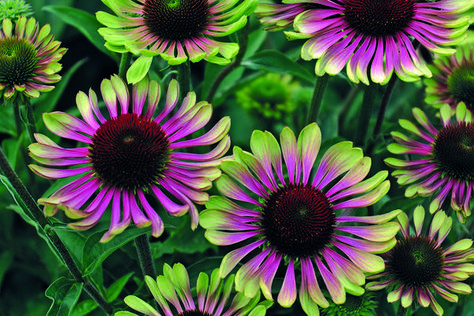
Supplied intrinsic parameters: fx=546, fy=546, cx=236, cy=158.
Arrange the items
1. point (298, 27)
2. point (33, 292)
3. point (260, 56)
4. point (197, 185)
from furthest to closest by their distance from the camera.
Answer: point (33, 292) < point (260, 56) < point (298, 27) < point (197, 185)

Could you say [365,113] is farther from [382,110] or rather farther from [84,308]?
[84,308]

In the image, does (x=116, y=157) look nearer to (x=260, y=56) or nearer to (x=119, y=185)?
(x=119, y=185)

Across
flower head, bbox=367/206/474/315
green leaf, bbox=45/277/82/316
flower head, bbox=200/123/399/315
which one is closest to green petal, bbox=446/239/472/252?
flower head, bbox=367/206/474/315

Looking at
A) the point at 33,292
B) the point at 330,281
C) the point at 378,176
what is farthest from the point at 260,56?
the point at 33,292

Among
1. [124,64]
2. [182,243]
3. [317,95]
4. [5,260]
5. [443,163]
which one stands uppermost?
[124,64]

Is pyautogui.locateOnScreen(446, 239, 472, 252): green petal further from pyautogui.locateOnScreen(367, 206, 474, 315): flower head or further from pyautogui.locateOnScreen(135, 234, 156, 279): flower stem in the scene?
pyautogui.locateOnScreen(135, 234, 156, 279): flower stem

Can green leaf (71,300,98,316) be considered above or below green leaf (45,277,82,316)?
below

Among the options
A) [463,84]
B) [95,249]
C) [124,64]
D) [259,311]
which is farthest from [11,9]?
[463,84]
